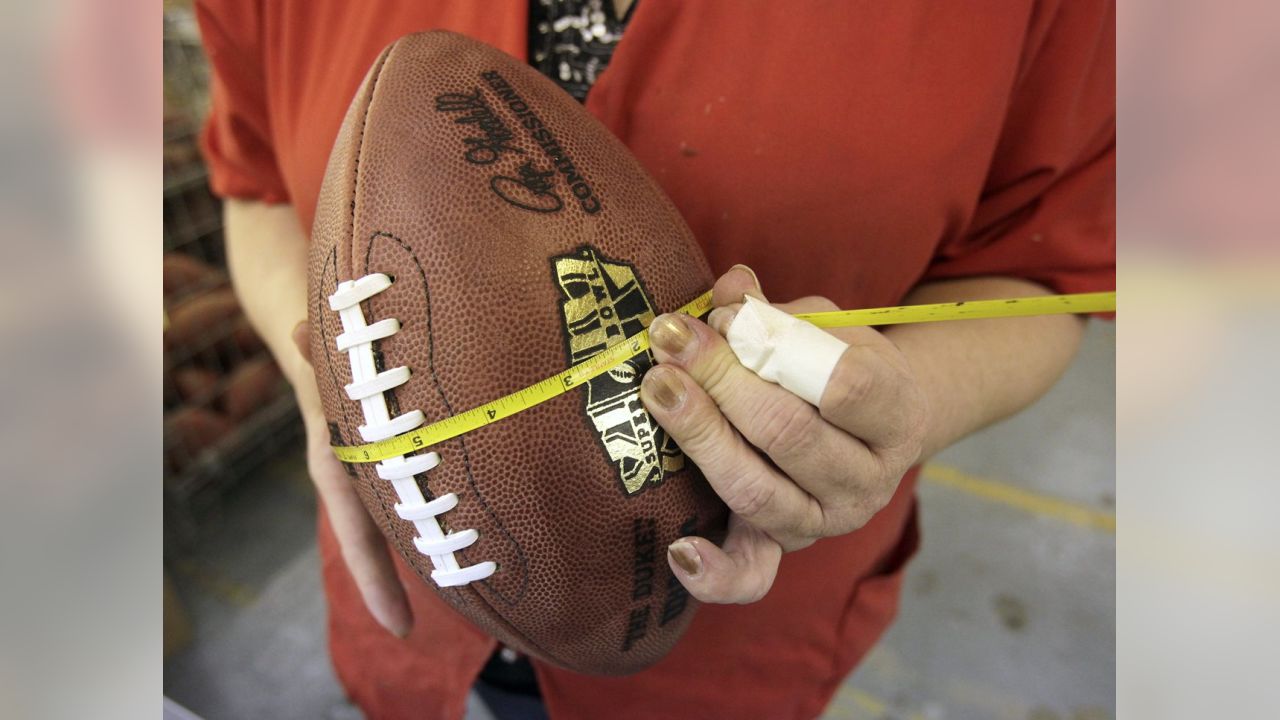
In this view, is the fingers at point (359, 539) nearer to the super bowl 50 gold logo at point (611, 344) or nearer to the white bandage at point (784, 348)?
the super bowl 50 gold logo at point (611, 344)

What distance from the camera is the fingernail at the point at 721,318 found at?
1.74 ft

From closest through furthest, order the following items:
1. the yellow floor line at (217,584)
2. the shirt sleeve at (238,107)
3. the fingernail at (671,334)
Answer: the fingernail at (671,334) → the shirt sleeve at (238,107) → the yellow floor line at (217,584)

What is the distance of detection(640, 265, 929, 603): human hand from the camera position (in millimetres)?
493

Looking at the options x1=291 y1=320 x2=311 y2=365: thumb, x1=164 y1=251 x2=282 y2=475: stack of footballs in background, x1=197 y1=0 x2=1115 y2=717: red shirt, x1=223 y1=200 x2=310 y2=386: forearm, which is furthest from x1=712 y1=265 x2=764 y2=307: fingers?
x1=164 y1=251 x2=282 y2=475: stack of footballs in background

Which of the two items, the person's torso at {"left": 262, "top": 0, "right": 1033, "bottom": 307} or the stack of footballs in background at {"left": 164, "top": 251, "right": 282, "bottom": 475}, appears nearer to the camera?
the person's torso at {"left": 262, "top": 0, "right": 1033, "bottom": 307}

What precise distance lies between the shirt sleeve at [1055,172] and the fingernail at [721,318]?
32cm

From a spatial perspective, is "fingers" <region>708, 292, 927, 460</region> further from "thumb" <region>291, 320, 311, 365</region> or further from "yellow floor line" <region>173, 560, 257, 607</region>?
"yellow floor line" <region>173, 560, 257, 607</region>

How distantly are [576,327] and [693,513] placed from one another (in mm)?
183

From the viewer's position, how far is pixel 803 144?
62 centimetres

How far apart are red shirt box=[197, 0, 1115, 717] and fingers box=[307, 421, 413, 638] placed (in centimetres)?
5

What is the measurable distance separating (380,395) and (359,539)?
273mm
